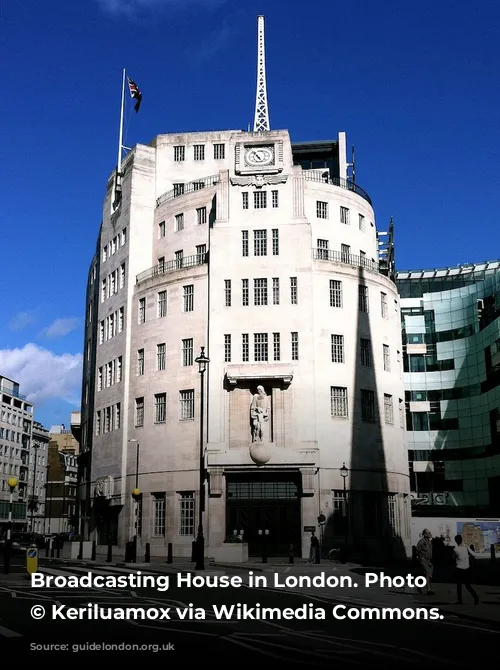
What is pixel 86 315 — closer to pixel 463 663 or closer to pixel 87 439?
pixel 87 439

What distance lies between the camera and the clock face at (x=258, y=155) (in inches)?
2158

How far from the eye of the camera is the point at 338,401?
51.3 meters

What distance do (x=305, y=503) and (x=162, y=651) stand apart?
1470 inches

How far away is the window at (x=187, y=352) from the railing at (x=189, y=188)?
1321cm

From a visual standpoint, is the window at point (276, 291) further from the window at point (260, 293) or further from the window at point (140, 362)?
the window at point (140, 362)

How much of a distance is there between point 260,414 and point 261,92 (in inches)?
1307

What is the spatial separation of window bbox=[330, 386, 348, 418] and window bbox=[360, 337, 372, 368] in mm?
3114

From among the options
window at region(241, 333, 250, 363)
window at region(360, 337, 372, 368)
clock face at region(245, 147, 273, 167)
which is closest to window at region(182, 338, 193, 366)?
window at region(241, 333, 250, 363)

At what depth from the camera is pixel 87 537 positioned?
199 ft

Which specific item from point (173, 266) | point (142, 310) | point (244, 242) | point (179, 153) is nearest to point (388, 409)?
point (244, 242)

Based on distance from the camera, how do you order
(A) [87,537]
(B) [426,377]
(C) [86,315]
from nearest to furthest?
1. (A) [87,537]
2. (C) [86,315]
3. (B) [426,377]

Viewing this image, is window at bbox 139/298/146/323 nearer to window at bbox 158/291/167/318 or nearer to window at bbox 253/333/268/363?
window at bbox 158/291/167/318

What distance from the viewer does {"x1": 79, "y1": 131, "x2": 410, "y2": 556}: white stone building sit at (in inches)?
1941

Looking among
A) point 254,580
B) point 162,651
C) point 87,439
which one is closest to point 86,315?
point 87,439
